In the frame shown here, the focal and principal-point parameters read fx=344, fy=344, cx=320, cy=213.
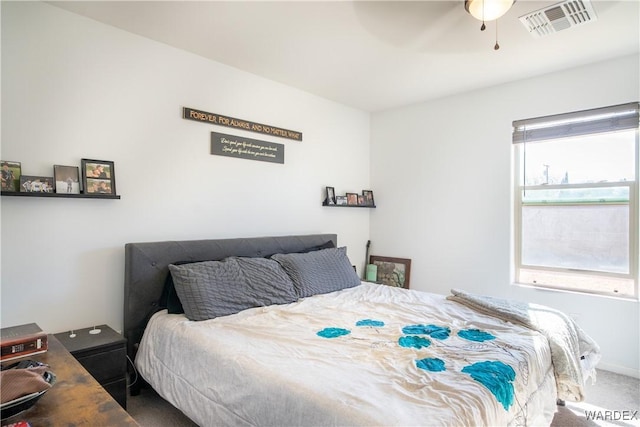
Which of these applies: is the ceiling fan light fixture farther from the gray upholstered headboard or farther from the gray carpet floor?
the gray carpet floor

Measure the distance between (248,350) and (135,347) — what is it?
1.13 meters

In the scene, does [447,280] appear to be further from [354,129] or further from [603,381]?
[354,129]

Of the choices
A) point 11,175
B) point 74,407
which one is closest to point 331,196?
point 11,175

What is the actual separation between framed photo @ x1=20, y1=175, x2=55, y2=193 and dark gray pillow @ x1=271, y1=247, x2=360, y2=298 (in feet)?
5.41

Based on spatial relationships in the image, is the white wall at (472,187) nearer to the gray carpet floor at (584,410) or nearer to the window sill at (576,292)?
the window sill at (576,292)

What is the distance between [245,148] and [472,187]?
2.39 metres

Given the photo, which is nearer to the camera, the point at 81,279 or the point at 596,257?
the point at 81,279

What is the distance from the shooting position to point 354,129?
4.33 meters

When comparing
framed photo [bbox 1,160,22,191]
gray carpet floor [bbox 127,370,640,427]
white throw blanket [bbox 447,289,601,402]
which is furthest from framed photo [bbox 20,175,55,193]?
white throw blanket [bbox 447,289,601,402]

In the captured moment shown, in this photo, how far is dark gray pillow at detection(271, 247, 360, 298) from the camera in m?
2.85

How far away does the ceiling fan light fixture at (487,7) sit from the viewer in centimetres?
194

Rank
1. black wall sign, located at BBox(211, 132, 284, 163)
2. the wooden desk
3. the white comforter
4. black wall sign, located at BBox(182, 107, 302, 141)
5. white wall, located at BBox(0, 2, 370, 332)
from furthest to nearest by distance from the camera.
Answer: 1. black wall sign, located at BBox(211, 132, 284, 163)
2. black wall sign, located at BBox(182, 107, 302, 141)
3. white wall, located at BBox(0, 2, 370, 332)
4. the white comforter
5. the wooden desk

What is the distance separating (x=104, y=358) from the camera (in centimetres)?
199

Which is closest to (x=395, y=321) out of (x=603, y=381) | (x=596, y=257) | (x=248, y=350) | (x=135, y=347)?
(x=248, y=350)
